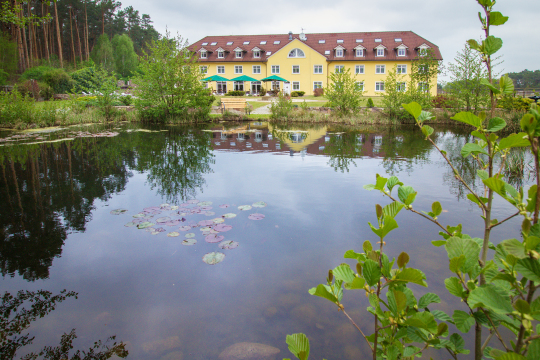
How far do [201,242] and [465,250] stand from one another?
3795mm

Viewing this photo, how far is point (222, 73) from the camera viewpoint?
47.8 meters

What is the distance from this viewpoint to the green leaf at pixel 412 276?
4.16ft

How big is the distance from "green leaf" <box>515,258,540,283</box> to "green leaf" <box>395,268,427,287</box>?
35cm

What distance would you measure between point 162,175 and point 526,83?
96638 mm

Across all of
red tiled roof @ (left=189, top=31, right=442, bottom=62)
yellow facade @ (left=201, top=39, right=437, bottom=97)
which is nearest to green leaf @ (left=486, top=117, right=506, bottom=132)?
yellow facade @ (left=201, top=39, right=437, bottom=97)

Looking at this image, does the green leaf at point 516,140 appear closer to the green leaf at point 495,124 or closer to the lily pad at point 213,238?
the green leaf at point 495,124

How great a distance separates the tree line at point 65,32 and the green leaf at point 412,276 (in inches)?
1460

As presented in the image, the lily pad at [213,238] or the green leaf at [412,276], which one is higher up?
the green leaf at [412,276]

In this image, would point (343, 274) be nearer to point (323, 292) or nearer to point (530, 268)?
point (323, 292)

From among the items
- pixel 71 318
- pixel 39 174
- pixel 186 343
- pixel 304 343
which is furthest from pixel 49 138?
pixel 304 343

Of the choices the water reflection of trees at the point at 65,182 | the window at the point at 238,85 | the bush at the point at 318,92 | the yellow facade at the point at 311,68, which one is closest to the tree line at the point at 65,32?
the window at the point at 238,85

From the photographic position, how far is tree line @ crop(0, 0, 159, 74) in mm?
36719

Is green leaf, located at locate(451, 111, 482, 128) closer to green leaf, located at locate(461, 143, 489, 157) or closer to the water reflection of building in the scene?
green leaf, located at locate(461, 143, 489, 157)

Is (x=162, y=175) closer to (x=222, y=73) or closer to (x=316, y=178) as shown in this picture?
(x=316, y=178)
